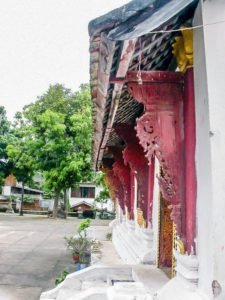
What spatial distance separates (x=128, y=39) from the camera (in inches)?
82.2

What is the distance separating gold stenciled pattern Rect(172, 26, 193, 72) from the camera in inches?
116

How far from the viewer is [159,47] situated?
10.3 ft

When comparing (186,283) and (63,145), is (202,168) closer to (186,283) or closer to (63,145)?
(186,283)

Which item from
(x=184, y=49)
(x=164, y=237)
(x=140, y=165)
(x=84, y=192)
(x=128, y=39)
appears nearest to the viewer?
(x=128, y=39)

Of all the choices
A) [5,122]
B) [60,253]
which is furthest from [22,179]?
[60,253]

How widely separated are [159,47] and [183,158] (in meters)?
0.92

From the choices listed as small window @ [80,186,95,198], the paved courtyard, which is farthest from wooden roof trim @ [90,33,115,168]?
small window @ [80,186,95,198]

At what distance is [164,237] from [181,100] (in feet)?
10.0

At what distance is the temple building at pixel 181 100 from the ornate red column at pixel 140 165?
1672 millimetres

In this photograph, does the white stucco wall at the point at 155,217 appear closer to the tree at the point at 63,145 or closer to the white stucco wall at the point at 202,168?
the white stucco wall at the point at 202,168

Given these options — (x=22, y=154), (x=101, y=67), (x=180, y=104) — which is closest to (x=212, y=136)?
(x=180, y=104)

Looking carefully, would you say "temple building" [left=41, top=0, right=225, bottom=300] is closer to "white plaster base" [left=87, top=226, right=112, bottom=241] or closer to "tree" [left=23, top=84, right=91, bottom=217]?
"white plaster base" [left=87, top=226, right=112, bottom=241]

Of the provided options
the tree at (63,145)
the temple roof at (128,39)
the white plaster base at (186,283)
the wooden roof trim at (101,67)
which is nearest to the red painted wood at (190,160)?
the white plaster base at (186,283)

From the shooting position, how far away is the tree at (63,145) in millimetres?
25859
